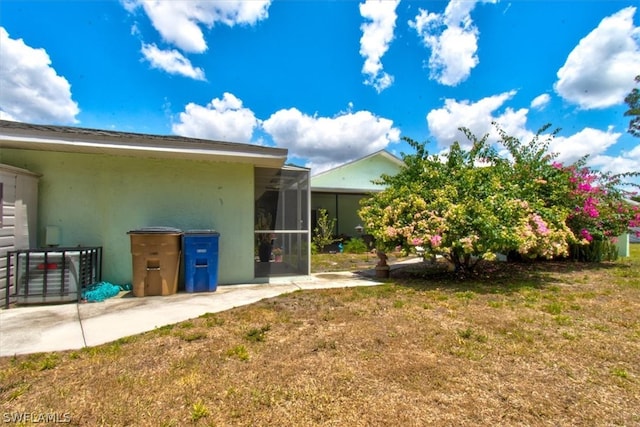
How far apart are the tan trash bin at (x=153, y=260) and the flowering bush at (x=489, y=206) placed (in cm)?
414

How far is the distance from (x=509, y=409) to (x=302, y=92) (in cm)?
1415

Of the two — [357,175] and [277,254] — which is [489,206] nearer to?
[277,254]

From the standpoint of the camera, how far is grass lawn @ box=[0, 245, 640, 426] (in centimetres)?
203

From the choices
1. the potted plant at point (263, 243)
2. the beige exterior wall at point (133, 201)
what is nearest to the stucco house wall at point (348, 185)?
the potted plant at point (263, 243)

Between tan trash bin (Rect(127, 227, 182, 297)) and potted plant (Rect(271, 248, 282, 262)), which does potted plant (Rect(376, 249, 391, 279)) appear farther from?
tan trash bin (Rect(127, 227, 182, 297))

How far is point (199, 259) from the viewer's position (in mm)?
5621

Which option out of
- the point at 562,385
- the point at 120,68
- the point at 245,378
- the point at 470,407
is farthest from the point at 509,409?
the point at 120,68

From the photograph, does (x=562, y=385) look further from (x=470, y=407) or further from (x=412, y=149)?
(x=412, y=149)

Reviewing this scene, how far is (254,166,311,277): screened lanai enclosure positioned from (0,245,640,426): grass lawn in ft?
9.36

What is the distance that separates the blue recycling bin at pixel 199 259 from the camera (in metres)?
5.57

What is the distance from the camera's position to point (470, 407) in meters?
2.09

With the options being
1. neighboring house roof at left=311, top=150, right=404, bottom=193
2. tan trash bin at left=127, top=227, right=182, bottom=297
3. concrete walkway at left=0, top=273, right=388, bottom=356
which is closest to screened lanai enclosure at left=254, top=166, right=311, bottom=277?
concrete walkway at left=0, top=273, right=388, bottom=356

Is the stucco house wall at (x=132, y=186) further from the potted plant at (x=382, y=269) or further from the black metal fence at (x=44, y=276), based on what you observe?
the potted plant at (x=382, y=269)

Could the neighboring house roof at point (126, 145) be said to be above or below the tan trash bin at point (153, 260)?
above
